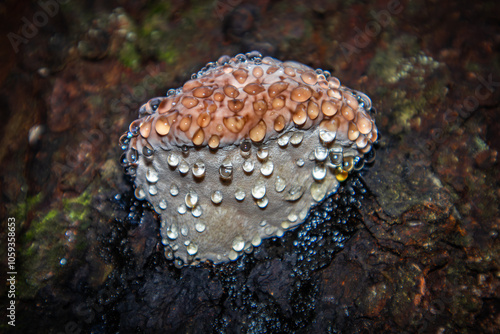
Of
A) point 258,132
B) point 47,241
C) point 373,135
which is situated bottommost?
point 373,135

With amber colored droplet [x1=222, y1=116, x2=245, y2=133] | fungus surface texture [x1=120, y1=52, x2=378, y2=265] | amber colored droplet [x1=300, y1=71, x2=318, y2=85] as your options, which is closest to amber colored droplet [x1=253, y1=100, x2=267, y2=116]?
fungus surface texture [x1=120, y1=52, x2=378, y2=265]

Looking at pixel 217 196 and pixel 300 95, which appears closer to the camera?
pixel 300 95

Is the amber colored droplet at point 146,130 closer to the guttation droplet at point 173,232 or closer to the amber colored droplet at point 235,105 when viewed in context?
the amber colored droplet at point 235,105

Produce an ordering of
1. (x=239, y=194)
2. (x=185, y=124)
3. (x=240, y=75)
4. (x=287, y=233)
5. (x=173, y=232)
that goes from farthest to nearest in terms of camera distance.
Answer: (x=287, y=233), (x=173, y=232), (x=239, y=194), (x=240, y=75), (x=185, y=124)

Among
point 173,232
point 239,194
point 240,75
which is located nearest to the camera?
point 240,75

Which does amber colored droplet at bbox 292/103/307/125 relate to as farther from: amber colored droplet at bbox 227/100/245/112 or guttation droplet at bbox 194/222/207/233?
guttation droplet at bbox 194/222/207/233

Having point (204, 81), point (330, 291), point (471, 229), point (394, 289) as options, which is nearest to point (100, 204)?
point (204, 81)

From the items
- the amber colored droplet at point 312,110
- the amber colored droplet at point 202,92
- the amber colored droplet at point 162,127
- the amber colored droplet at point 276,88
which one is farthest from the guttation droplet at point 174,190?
the amber colored droplet at point 312,110

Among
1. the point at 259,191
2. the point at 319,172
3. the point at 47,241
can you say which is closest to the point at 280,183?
the point at 259,191

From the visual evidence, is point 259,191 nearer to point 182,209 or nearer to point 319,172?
point 319,172
